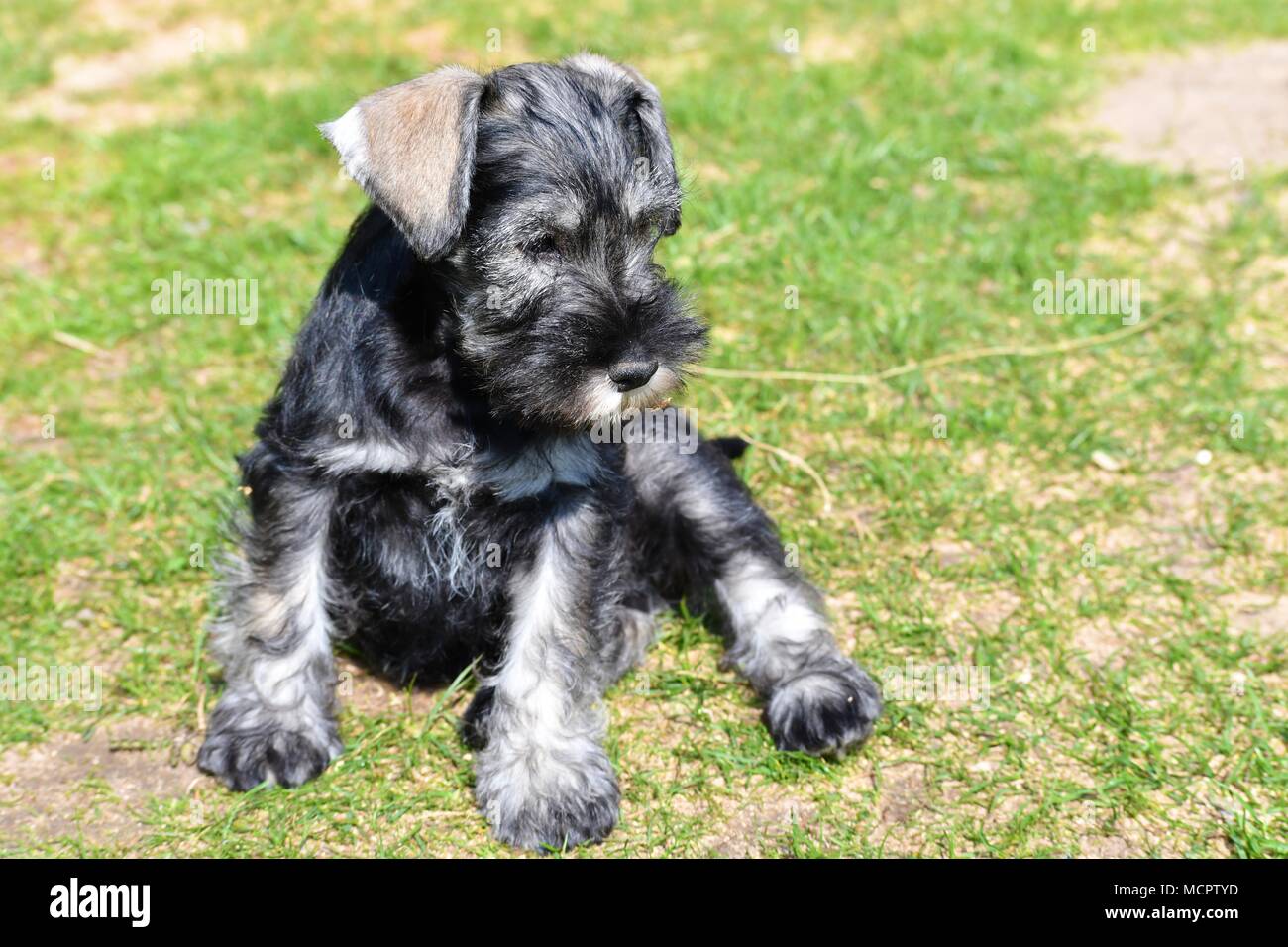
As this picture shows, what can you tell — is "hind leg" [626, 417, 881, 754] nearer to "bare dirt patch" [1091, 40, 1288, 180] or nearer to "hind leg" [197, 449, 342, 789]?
"hind leg" [197, 449, 342, 789]

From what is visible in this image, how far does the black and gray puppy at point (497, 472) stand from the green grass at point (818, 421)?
0.17 meters

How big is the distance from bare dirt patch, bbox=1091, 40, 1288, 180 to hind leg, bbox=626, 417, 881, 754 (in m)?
3.95

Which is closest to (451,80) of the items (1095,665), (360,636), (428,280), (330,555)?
(428,280)

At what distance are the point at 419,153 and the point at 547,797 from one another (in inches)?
66.2

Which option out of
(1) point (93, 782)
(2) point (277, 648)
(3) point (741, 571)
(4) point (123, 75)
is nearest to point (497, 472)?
(2) point (277, 648)

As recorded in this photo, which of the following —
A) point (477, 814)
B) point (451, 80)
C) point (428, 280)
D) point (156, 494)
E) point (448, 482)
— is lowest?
point (477, 814)

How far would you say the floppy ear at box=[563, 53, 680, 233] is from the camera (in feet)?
12.0

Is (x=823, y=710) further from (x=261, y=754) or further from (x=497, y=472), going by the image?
(x=261, y=754)

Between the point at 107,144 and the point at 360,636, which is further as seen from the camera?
the point at 107,144

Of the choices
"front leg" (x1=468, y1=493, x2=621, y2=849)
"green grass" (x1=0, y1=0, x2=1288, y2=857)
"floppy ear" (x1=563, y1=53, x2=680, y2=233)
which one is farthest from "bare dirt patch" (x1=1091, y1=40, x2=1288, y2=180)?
"front leg" (x1=468, y1=493, x2=621, y2=849)

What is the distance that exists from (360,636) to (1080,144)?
4861 mm

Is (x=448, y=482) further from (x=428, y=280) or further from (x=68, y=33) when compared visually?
(x=68, y=33)
